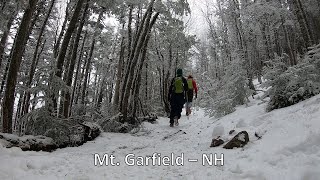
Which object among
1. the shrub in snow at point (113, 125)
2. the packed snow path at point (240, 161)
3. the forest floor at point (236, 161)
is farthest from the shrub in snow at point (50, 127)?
the shrub in snow at point (113, 125)

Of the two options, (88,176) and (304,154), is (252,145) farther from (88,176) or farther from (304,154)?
(88,176)

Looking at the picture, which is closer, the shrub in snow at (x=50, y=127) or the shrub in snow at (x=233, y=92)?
the shrub in snow at (x=50, y=127)

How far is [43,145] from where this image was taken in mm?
5516

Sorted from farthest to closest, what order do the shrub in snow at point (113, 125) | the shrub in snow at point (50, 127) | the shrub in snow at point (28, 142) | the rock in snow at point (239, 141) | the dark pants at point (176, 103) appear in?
1. the dark pants at point (176, 103)
2. the shrub in snow at point (113, 125)
3. the shrub in snow at point (50, 127)
4. the rock in snow at point (239, 141)
5. the shrub in snow at point (28, 142)

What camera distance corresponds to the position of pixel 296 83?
21.4ft

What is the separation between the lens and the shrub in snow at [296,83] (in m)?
6.21

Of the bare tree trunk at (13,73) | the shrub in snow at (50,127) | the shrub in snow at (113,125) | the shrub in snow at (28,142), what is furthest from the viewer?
the shrub in snow at (113,125)

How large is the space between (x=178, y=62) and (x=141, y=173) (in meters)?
21.8

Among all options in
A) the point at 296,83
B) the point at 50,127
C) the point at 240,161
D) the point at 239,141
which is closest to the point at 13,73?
the point at 50,127

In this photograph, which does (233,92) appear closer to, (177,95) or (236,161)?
(177,95)

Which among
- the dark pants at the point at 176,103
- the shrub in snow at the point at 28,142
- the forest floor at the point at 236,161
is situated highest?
the dark pants at the point at 176,103

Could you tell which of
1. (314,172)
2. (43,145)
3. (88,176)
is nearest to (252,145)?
(314,172)

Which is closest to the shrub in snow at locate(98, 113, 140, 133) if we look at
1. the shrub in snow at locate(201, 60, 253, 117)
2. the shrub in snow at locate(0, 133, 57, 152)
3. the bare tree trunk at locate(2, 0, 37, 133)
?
the shrub in snow at locate(201, 60, 253, 117)

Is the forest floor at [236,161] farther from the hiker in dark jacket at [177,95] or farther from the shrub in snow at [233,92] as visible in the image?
the hiker in dark jacket at [177,95]
